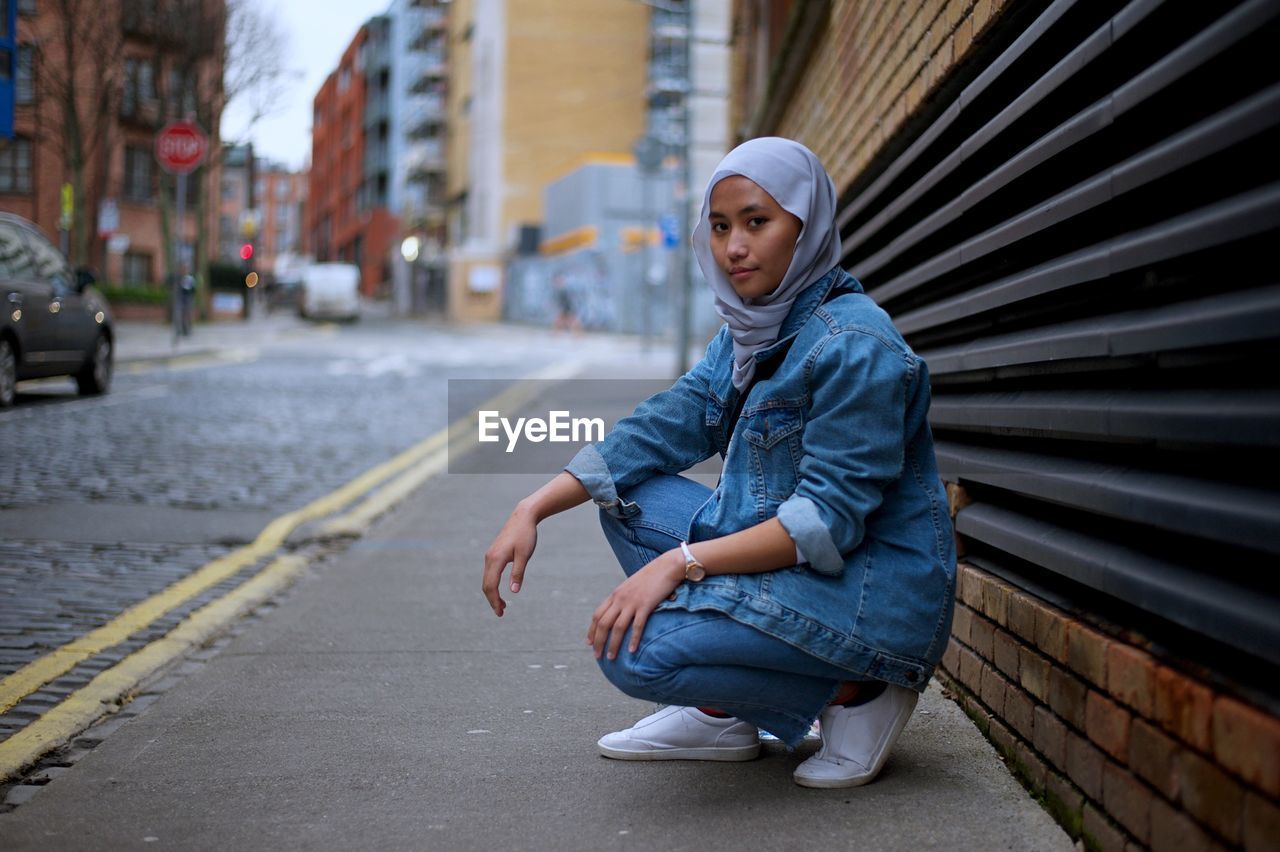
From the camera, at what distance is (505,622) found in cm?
536

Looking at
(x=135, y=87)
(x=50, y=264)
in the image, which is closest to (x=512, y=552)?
(x=50, y=264)

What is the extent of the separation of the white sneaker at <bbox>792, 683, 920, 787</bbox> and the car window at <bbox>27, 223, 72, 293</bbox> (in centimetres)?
1288

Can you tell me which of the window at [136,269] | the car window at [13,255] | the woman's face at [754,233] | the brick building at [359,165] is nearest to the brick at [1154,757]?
the woman's face at [754,233]

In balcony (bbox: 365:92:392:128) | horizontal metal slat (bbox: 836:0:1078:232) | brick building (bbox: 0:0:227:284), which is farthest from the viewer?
balcony (bbox: 365:92:392:128)

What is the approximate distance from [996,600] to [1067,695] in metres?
0.63

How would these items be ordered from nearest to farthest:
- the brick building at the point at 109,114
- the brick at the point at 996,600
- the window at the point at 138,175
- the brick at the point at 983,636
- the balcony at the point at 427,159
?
the brick at the point at 996,600, the brick at the point at 983,636, the brick building at the point at 109,114, the window at the point at 138,175, the balcony at the point at 427,159

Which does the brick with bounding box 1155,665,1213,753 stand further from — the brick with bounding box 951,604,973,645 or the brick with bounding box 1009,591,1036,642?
the brick with bounding box 951,604,973,645

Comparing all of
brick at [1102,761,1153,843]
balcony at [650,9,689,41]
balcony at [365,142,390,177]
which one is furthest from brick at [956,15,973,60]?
balcony at [365,142,390,177]

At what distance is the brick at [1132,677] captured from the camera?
2406mm

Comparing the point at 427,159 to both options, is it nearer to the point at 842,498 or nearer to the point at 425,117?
the point at 425,117

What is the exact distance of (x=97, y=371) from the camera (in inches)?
607

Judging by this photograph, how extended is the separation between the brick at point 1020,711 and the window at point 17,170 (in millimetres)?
46987

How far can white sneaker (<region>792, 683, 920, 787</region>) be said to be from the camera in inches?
124

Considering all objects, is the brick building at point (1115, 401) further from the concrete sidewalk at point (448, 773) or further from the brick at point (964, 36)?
the concrete sidewalk at point (448, 773)
